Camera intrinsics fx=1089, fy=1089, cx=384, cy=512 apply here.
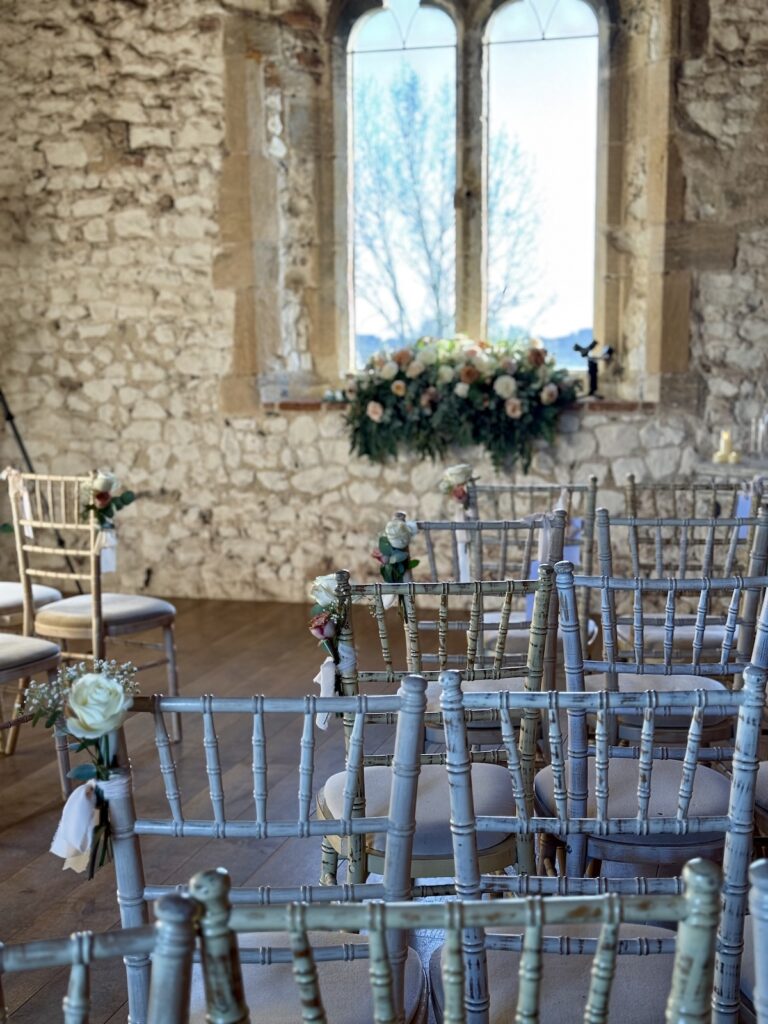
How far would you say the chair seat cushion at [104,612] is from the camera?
3.89 meters

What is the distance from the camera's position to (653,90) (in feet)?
18.4

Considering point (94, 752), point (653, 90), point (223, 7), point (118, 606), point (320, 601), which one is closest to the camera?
point (94, 752)

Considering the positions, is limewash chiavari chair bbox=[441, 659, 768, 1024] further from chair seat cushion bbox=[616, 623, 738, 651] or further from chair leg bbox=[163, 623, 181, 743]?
chair leg bbox=[163, 623, 181, 743]

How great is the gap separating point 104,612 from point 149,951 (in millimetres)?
3149

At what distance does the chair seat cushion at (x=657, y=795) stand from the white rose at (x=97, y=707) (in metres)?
1.02

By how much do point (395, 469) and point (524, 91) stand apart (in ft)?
7.40

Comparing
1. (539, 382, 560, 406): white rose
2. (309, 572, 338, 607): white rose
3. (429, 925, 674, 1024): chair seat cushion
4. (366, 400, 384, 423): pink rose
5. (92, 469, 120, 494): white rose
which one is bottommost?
(429, 925, 674, 1024): chair seat cushion

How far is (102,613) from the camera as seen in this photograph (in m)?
3.90

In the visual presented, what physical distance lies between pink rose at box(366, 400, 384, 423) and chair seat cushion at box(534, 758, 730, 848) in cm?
368

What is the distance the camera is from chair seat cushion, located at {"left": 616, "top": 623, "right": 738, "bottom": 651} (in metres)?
3.32

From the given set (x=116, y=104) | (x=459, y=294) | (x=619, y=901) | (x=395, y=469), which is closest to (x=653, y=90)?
Answer: (x=459, y=294)

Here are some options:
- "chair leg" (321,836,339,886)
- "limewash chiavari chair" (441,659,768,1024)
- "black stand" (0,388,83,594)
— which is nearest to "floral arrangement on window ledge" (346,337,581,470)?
"black stand" (0,388,83,594)

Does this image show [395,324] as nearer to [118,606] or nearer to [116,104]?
[116,104]

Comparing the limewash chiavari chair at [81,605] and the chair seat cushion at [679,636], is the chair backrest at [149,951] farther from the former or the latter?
the limewash chiavari chair at [81,605]
